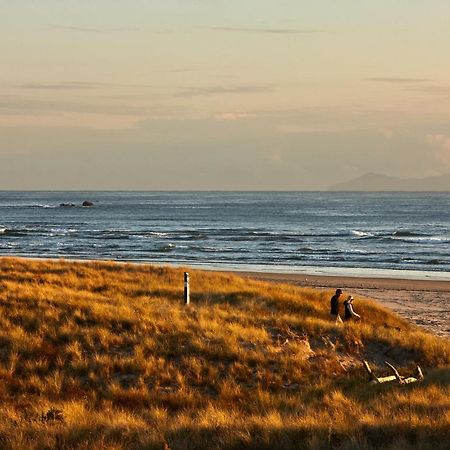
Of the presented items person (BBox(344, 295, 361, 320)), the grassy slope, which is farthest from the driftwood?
person (BBox(344, 295, 361, 320))

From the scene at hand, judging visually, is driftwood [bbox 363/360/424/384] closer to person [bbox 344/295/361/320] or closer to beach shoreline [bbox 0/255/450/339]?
person [bbox 344/295/361/320]

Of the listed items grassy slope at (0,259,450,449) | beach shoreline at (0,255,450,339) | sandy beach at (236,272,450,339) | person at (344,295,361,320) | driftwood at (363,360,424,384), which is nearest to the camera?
grassy slope at (0,259,450,449)

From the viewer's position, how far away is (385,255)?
54344 mm

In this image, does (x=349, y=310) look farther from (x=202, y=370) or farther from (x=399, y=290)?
(x=399, y=290)

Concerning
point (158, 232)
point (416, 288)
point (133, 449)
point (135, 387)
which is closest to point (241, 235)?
point (158, 232)

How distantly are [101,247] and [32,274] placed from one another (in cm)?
3815

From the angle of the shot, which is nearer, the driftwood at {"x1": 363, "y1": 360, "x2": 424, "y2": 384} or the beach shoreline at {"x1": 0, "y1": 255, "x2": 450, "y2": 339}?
the driftwood at {"x1": 363, "y1": 360, "x2": 424, "y2": 384}

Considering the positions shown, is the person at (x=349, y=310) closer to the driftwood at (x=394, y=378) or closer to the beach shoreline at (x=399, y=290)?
the beach shoreline at (x=399, y=290)

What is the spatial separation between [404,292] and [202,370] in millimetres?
20671

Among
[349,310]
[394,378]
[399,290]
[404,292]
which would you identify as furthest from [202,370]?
[399,290]

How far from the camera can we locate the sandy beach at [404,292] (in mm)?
25375

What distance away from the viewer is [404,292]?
3347cm

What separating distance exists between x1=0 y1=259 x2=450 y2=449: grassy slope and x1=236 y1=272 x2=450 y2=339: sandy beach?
4149 millimetres

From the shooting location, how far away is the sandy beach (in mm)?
25375
